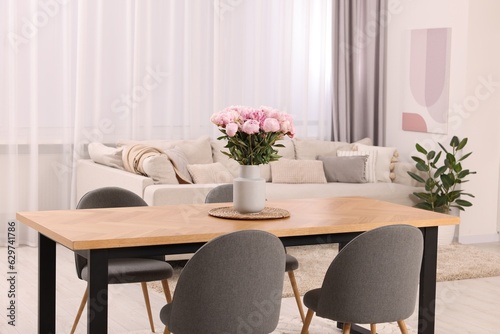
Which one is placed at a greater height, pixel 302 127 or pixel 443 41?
pixel 443 41

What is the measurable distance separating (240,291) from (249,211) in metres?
0.82

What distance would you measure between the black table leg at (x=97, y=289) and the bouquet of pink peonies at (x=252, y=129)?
33.7 inches

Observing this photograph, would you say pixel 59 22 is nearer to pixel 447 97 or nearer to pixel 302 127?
pixel 302 127

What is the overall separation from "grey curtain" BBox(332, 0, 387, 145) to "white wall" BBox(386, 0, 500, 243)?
0.65 metres

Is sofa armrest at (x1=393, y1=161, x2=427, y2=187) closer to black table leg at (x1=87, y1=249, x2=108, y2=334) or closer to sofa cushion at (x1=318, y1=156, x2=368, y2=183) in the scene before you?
sofa cushion at (x1=318, y1=156, x2=368, y2=183)

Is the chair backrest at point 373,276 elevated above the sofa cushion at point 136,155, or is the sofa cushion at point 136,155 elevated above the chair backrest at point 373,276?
the sofa cushion at point 136,155

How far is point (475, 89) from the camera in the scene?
709 cm

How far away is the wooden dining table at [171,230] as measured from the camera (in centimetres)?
309

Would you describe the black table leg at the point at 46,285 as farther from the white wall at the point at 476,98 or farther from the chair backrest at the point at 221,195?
the white wall at the point at 476,98

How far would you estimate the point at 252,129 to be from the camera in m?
3.60

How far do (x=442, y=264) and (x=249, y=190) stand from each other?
289 centimetres

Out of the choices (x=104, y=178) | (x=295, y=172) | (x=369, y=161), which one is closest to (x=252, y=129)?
(x=104, y=178)

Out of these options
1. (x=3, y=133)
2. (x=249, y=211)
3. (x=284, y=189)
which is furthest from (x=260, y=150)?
(x=3, y=133)

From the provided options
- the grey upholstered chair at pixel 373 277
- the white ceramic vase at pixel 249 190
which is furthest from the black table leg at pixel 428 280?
the white ceramic vase at pixel 249 190
